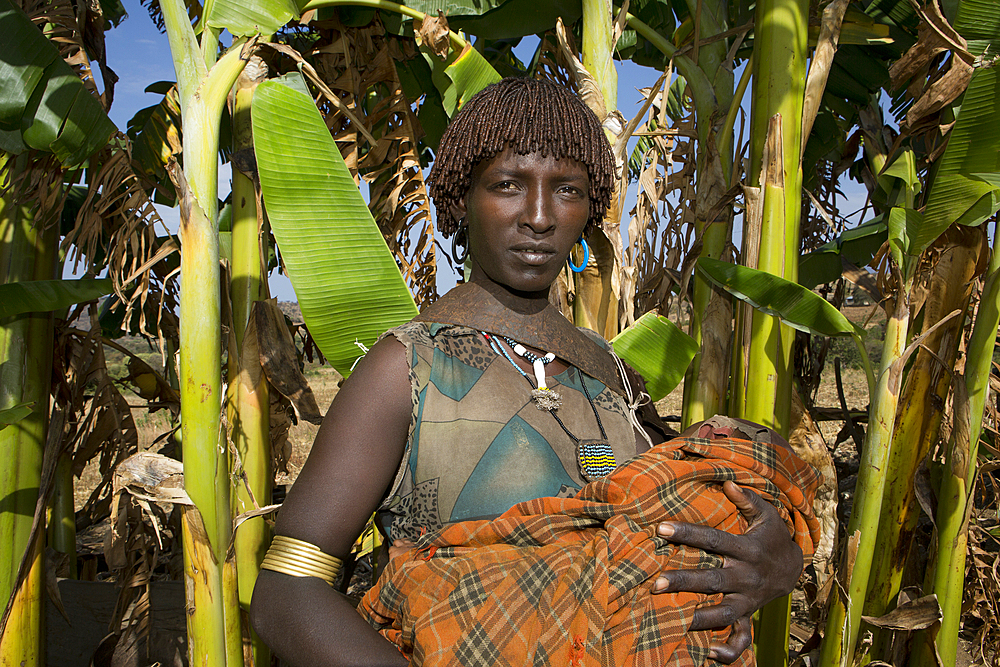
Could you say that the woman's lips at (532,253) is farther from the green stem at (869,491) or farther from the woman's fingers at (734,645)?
the green stem at (869,491)

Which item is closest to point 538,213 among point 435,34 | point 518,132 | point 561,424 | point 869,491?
point 518,132

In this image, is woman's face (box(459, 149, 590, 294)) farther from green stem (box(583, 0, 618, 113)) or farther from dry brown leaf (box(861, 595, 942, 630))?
dry brown leaf (box(861, 595, 942, 630))

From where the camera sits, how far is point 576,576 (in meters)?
1.10

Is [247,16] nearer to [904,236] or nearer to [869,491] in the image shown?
[904,236]

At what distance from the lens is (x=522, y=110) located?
1.37m

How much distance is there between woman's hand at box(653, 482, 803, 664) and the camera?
1.15 meters

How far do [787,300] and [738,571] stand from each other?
1.00 m

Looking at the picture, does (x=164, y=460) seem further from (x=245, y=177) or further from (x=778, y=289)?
(x=778, y=289)

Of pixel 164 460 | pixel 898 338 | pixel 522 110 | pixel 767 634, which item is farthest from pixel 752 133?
pixel 164 460

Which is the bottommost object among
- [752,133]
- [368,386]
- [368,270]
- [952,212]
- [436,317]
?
[368,386]

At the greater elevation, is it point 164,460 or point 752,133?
point 752,133

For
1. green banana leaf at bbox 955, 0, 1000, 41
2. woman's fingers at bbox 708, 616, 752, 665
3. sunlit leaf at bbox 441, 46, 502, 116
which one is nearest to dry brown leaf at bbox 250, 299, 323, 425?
sunlit leaf at bbox 441, 46, 502, 116

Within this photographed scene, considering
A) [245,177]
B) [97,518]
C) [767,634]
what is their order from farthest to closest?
[97,518] → [245,177] → [767,634]

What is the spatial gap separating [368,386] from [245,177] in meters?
1.55
